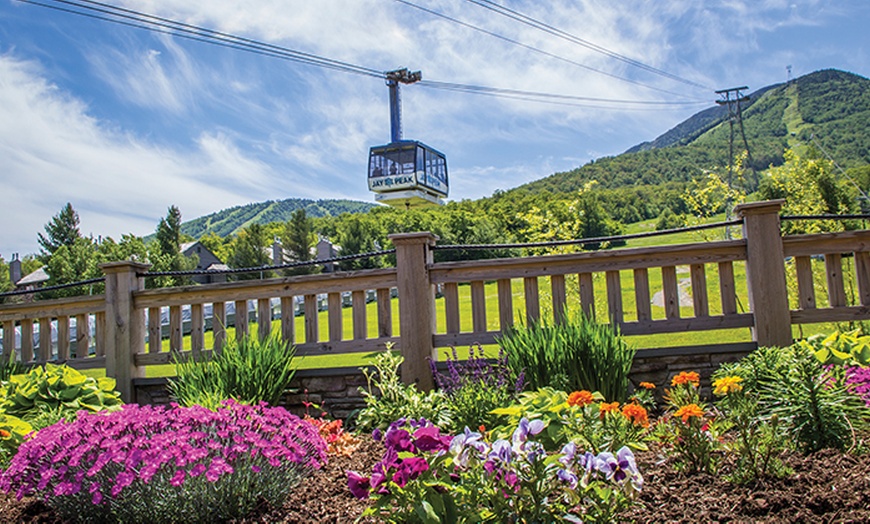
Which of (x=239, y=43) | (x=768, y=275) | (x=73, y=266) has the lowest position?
(x=768, y=275)

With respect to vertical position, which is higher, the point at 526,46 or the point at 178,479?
the point at 526,46

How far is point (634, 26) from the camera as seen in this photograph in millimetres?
13289

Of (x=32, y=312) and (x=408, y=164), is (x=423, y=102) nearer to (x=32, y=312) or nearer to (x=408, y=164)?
(x=408, y=164)

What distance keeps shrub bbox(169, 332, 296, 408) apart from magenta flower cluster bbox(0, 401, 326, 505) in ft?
4.38

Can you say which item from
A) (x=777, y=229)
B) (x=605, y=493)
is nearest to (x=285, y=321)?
(x=605, y=493)

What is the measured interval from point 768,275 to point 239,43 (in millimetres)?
29859

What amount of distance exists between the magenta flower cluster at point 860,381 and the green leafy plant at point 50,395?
176 inches

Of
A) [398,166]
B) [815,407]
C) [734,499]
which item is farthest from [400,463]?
[398,166]

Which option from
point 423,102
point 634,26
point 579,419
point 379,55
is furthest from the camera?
point 423,102

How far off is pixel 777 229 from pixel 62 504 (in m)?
4.59

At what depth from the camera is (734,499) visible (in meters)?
2.00

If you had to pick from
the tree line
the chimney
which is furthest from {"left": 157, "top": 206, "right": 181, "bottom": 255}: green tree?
the chimney

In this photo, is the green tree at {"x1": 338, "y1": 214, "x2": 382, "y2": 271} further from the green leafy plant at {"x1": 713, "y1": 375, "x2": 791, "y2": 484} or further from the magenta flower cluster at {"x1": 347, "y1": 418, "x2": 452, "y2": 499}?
the magenta flower cluster at {"x1": 347, "y1": 418, "x2": 452, "y2": 499}

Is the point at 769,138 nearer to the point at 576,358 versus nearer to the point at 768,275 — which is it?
the point at 768,275
